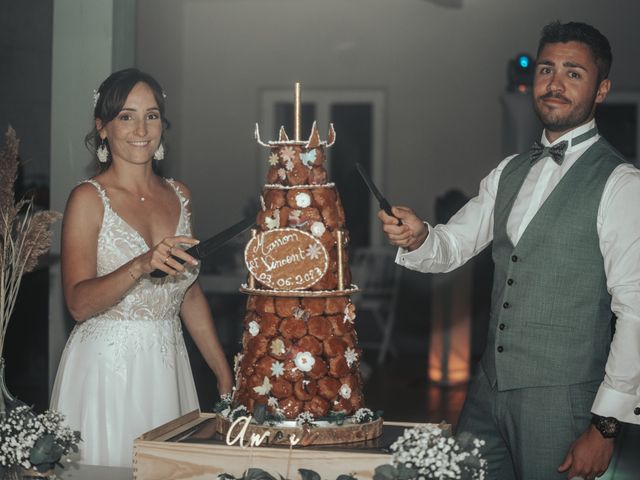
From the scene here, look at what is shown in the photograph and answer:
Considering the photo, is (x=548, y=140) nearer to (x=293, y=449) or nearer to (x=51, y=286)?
(x=293, y=449)

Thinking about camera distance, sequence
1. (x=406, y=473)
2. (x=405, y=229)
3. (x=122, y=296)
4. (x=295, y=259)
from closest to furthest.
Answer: (x=406, y=473) < (x=295, y=259) < (x=405, y=229) < (x=122, y=296)

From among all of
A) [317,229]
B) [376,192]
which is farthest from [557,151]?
[317,229]

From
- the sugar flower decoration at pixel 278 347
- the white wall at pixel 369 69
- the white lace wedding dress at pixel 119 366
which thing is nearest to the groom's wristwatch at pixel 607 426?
the sugar flower decoration at pixel 278 347

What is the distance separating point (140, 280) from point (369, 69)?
24.4 feet

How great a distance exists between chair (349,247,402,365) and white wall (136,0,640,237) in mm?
686

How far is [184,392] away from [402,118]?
23.8ft

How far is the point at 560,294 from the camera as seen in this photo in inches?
96.4

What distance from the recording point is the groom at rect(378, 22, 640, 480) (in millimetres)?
2355

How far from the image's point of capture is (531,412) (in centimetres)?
247

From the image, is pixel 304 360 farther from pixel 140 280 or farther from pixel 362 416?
pixel 140 280

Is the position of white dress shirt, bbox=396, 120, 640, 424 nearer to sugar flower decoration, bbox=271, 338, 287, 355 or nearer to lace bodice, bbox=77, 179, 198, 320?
sugar flower decoration, bbox=271, 338, 287, 355

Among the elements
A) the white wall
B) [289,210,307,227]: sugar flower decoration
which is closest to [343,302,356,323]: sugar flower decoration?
[289,210,307,227]: sugar flower decoration

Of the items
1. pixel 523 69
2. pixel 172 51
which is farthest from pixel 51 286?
pixel 172 51

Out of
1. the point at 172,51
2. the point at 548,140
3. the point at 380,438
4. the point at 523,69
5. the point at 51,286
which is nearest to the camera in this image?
the point at 380,438
